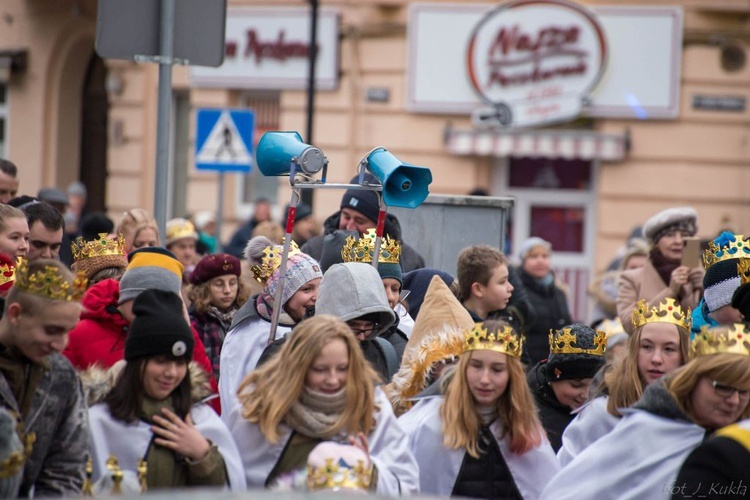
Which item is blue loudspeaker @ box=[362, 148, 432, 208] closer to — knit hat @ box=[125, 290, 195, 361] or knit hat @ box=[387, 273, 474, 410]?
knit hat @ box=[387, 273, 474, 410]

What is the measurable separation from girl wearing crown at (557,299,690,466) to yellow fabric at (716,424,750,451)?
1.37m

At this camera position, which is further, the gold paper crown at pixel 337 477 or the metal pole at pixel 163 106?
the metal pole at pixel 163 106

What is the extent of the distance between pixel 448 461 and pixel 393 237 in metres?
2.94

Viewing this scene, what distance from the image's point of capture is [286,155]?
6152 mm

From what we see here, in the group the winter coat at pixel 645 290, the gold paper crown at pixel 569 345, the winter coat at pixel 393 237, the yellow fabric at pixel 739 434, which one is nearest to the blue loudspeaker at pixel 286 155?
the gold paper crown at pixel 569 345

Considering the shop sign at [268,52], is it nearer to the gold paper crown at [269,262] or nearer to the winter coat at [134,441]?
the gold paper crown at [269,262]

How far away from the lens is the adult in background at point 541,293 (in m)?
10.4

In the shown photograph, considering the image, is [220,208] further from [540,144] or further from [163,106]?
[540,144]

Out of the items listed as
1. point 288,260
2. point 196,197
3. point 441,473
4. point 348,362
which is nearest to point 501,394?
point 441,473

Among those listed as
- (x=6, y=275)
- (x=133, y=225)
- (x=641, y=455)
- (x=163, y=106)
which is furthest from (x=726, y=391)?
(x=133, y=225)

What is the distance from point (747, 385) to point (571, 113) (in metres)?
13.2

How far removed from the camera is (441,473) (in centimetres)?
523

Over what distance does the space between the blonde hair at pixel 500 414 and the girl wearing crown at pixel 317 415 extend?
339mm

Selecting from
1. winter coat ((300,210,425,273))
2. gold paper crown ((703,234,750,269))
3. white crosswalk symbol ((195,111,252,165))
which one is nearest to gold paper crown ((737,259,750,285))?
gold paper crown ((703,234,750,269))
